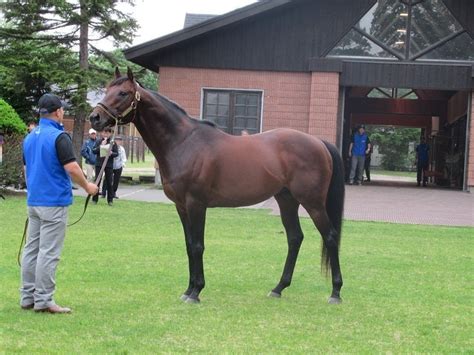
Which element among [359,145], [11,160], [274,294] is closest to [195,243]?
[274,294]

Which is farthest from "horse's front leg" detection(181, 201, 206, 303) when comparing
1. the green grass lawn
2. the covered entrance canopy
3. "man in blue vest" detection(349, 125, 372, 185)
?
the covered entrance canopy

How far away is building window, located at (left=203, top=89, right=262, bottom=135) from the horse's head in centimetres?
1541

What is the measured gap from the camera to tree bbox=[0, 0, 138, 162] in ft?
77.4

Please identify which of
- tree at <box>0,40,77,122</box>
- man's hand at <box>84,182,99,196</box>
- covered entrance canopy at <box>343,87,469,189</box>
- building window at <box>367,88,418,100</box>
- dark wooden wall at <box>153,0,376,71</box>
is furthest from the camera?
building window at <box>367,88,418,100</box>

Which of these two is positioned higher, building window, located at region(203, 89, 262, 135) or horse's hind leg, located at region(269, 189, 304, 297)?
building window, located at region(203, 89, 262, 135)

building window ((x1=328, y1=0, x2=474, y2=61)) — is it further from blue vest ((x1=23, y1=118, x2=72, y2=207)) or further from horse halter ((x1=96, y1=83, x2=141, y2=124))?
blue vest ((x1=23, y1=118, x2=72, y2=207))

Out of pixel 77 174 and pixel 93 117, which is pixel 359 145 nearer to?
pixel 93 117

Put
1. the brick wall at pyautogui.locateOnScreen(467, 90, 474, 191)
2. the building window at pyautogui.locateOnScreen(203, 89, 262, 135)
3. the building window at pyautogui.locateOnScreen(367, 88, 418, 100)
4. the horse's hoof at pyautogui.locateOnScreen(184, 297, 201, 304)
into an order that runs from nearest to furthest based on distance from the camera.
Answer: the horse's hoof at pyautogui.locateOnScreen(184, 297, 201, 304)
the brick wall at pyautogui.locateOnScreen(467, 90, 474, 191)
the building window at pyautogui.locateOnScreen(203, 89, 262, 135)
the building window at pyautogui.locateOnScreen(367, 88, 418, 100)

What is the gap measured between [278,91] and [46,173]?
1658cm

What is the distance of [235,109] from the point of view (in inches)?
896

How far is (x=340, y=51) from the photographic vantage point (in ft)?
73.9

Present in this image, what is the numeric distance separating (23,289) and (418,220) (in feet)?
36.5

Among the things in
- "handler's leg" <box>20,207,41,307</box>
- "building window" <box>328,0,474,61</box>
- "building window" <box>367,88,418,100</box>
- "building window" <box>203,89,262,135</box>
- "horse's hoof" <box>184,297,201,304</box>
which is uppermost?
"building window" <box>328,0,474,61</box>

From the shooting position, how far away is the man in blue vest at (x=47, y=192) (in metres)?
6.45
